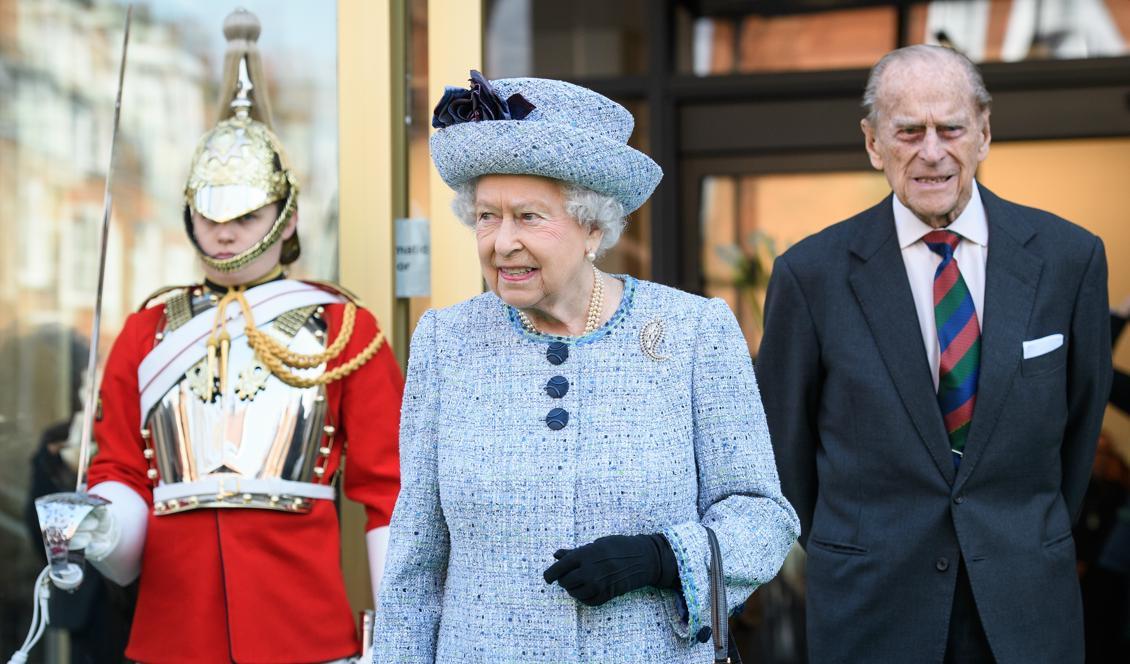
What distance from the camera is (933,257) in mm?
3861

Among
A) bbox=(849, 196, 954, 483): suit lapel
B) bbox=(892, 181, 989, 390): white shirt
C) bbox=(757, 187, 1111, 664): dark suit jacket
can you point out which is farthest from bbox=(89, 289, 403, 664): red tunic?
bbox=(892, 181, 989, 390): white shirt

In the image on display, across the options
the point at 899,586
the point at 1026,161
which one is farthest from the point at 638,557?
the point at 1026,161

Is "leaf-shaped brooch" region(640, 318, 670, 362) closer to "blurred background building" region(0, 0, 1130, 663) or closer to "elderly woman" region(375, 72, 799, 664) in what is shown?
"elderly woman" region(375, 72, 799, 664)

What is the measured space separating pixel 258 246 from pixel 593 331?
63.3 inches

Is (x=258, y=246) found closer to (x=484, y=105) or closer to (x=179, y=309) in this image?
(x=179, y=309)

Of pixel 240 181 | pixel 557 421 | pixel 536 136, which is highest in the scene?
pixel 240 181

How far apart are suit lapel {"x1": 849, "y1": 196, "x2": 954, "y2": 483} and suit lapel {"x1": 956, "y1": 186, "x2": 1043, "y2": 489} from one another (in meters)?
0.08

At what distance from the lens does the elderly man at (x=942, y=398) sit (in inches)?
146

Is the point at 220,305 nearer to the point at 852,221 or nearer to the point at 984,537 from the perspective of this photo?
the point at 852,221

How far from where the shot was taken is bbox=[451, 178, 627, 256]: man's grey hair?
9.23 feet

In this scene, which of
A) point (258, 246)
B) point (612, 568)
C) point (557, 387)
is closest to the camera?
point (612, 568)

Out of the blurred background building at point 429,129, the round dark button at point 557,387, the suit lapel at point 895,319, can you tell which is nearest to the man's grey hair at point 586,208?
the round dark button at point 557,387

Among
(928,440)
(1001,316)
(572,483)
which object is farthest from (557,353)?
(1001,316)

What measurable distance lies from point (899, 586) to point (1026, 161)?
2.83 meters
